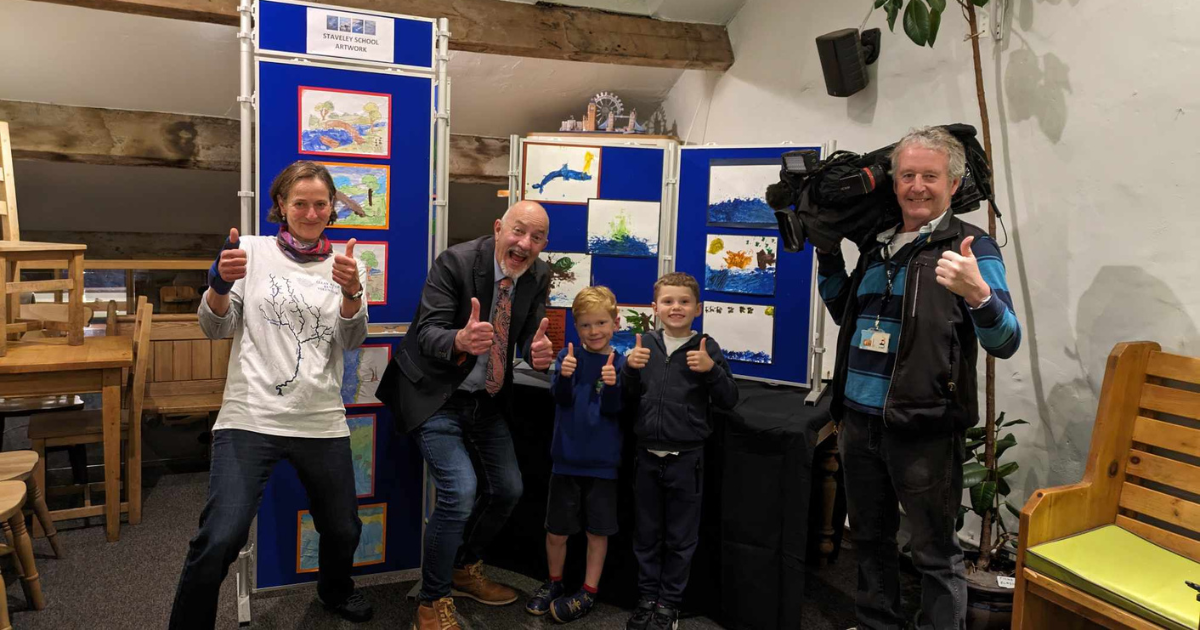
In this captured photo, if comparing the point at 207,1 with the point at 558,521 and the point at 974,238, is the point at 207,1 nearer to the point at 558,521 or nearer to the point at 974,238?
the point at 558,521

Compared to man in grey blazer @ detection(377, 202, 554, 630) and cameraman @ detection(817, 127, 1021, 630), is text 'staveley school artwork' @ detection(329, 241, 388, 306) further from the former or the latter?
cameraman @ detection(817, 127, 1021, 630)

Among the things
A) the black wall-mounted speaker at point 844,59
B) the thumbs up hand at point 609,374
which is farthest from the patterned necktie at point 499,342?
the black wall-mounted speaker at point 844,59

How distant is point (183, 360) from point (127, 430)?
2.71ft

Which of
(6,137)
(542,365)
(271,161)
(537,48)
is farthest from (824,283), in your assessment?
(6,137)

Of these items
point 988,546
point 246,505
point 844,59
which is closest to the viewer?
point 246,505

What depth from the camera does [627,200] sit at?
3068 mm

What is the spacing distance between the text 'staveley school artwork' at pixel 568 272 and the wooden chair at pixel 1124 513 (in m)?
1.78

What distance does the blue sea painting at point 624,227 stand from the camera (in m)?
3.07

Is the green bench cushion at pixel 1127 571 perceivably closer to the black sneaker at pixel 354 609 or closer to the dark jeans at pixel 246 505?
the dark jeans at pixel 246 505

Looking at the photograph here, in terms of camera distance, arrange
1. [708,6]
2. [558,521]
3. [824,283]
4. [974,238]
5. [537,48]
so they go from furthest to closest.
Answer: [708,6], [537,48], [558,521], [824,283], [974,238]

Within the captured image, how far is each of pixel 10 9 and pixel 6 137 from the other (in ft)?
2.05

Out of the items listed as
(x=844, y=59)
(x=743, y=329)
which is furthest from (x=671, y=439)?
(x=844, y=59)

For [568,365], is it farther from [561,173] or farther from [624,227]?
[561,173]

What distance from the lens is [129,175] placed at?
5.09 meters
